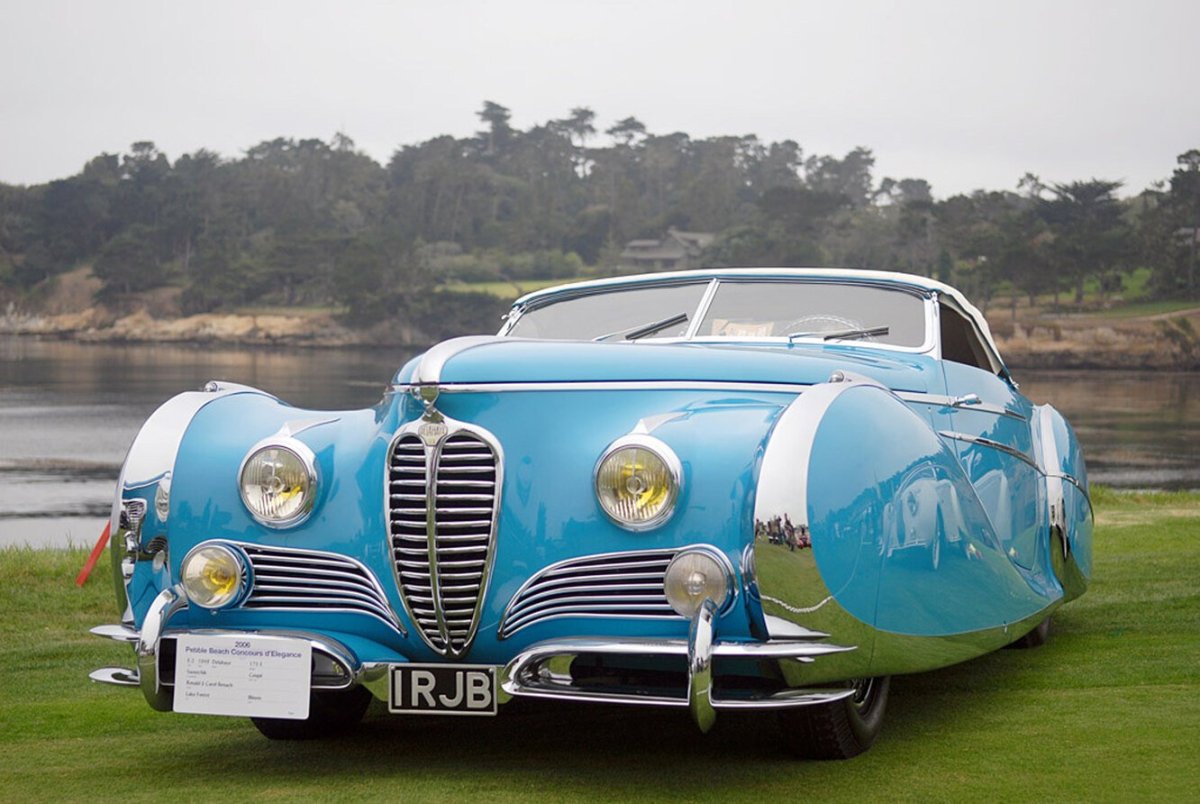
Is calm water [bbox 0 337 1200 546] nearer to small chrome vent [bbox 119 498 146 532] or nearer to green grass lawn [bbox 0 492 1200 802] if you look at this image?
green grass lawn [bbox 0 492 1200 802]

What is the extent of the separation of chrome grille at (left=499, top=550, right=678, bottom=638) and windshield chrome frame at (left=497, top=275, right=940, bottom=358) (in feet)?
5.32

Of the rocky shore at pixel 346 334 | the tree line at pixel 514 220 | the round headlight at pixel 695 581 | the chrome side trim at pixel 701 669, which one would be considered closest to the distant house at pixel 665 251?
the tree line at pixel 514 220

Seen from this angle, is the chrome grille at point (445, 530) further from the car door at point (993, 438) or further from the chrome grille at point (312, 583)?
the car door at point (993, 438)

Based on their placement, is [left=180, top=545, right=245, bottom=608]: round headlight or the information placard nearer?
the information placard

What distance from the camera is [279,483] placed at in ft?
14.7

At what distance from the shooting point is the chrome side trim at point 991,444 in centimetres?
555

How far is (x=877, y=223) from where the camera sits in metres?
104

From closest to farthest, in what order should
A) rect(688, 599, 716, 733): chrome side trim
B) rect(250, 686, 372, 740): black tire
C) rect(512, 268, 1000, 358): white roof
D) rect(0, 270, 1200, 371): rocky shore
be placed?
rect(688, 599, 716, 733): chrome side trim < rect(250, 686, 372, 740): black tire < rect(512, 268, 1000, 358): white roof < rect(0, 270, 1200, 371): rocky shore

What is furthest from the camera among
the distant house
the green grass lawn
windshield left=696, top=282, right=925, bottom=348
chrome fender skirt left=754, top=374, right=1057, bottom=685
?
the distant house

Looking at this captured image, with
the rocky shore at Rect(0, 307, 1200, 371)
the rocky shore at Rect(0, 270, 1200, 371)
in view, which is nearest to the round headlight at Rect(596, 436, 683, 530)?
the rocky shore at Rect(0, 307, 1200, 371)

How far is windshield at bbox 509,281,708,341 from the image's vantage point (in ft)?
20.0

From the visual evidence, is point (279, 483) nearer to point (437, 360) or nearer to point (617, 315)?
point (437, 360)

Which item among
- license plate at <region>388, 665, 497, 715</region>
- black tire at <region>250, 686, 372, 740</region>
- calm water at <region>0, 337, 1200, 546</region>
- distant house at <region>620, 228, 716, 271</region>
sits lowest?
calm water at <region>0, 337, 1200, 546</region>

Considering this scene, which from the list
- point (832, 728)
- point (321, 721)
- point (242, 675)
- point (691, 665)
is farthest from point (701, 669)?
point (321, 721)
